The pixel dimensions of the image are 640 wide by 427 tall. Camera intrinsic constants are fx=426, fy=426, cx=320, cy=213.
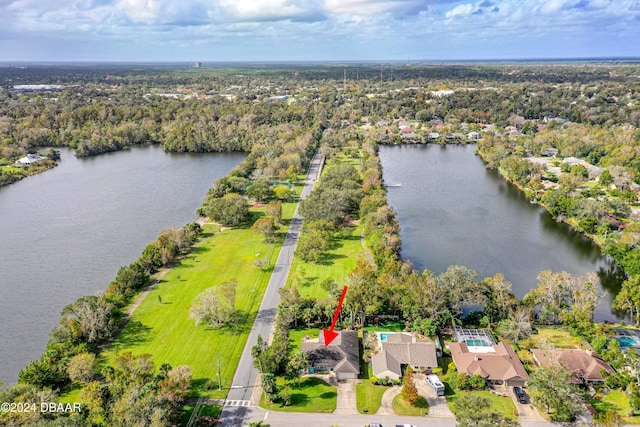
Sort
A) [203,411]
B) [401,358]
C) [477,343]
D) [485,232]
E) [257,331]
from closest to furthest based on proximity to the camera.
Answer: [203,411]
[401,358]
[477,343]
[257,331]
[485,232]

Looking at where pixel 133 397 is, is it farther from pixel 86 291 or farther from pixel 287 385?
pixel 86 291

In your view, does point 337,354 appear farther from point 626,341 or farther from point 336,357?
point 626,341

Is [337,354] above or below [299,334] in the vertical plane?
above

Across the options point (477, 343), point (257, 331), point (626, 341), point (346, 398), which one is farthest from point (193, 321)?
point (626, 341)

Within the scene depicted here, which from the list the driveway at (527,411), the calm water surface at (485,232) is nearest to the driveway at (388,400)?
the driveway at (527,411)

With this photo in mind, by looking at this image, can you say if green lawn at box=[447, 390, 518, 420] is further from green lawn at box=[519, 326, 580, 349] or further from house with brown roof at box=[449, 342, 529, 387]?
green lawn at box=[519, 326, 580, 349]

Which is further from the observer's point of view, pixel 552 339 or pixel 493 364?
pixel 552 339

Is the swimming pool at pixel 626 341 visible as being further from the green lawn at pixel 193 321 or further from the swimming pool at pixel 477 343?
the green lawn at pixel 193 321
